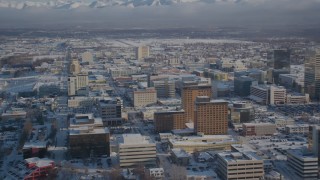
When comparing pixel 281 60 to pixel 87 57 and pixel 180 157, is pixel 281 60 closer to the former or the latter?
pixel 87 57

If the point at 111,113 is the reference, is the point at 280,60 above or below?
above

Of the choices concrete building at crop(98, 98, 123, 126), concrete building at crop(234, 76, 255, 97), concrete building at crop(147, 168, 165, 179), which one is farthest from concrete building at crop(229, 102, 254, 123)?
concrete building at crop(147, 168, 165, 179)

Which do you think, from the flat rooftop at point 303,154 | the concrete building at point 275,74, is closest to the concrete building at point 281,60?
the concrete building at point 275,74

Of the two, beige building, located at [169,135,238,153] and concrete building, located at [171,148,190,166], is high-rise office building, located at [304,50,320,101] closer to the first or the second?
beige building, located at [169,135,238,153]

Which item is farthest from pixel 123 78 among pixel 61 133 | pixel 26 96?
pixel 61 133

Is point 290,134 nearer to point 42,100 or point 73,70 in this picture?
point 42,100

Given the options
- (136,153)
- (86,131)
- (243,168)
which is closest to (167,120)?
(86,131)
